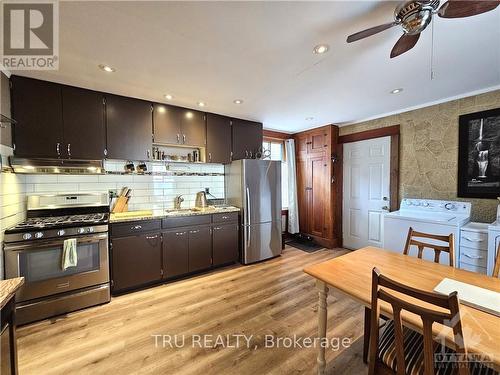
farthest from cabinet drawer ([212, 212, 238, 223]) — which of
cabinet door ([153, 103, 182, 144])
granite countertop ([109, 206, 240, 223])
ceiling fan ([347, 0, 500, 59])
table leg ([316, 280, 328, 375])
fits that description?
ceiling fan ([347, 0, 500, 59])

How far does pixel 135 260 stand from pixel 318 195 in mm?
3378

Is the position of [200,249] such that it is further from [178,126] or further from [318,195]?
[318,195]

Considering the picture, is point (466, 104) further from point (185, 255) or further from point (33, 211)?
point (33, 211)

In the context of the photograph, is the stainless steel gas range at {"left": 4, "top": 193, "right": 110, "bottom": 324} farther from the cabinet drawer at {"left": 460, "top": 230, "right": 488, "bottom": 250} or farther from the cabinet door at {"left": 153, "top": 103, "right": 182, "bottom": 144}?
the cabinet drawer at {"left": 460, "top": 230, "right": 488, "bottom": 250}

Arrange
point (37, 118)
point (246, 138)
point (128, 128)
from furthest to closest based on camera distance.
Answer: point (246, 138), point (128, 128), point (37, 118)

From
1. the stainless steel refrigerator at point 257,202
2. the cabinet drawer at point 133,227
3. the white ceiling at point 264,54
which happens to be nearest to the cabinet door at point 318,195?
the stainless steel refrigerator at point 257,202

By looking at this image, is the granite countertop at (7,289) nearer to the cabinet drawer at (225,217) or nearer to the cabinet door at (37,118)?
the cabinet door at (37,118)

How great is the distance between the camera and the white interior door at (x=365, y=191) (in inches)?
140

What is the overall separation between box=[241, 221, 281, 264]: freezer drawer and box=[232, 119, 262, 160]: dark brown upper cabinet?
4.12ft

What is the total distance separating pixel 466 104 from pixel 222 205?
3676 millimetres

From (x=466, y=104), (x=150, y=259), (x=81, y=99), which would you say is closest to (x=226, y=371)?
(x=150, y=259)

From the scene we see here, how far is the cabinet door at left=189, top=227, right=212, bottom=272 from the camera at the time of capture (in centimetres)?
297

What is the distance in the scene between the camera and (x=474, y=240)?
228 centimetres

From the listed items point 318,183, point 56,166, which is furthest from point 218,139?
point 318,183
